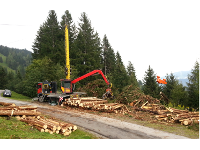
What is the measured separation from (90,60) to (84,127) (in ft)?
92.8

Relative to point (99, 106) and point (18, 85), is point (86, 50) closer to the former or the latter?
point (18, 85)

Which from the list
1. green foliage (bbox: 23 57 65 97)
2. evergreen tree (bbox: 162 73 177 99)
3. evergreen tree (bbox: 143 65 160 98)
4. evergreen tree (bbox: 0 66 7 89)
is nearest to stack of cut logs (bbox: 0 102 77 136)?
green foliage (bbox: 23 57 65 97)

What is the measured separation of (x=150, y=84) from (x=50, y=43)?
29.9 m

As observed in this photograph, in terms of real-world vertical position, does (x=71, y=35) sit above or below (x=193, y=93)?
above

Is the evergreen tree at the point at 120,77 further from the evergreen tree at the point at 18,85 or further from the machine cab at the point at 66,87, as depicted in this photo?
the evergreen tree at the point at 18,85

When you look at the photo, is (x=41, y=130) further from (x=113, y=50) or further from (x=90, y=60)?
(x=113, y=50)

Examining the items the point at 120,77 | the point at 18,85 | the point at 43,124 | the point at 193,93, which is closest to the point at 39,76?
the point at 120,77

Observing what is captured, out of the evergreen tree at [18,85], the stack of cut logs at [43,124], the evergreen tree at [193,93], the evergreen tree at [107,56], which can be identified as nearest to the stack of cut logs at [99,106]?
the stack of cut logs at [43,124]

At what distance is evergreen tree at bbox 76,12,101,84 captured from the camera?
3788 cm

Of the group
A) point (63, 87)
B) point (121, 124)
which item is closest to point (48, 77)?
point (63, 87)

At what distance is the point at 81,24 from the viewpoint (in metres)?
41.4

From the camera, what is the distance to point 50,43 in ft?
150

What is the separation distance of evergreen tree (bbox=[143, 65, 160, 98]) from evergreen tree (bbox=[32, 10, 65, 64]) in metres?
21.9

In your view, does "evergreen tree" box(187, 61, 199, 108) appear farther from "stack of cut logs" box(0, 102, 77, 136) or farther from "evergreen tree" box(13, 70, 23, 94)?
"evergreen tree" box(13, 70, 23, 94)
